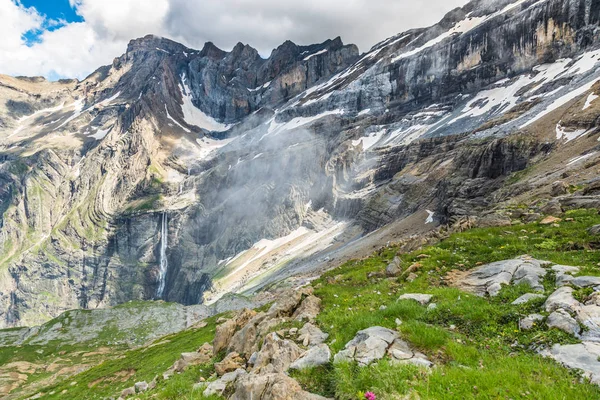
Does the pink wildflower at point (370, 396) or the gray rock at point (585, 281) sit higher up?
the pink wildflower at point (370, 396)

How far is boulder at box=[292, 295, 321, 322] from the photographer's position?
15.5 m

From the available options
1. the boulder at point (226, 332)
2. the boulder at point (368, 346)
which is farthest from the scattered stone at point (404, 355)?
the boulder at point (226, 332)

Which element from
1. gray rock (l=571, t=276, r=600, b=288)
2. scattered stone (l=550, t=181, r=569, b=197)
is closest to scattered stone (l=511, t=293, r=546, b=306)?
gray rock (l=571, t=276, r=600, b=288)

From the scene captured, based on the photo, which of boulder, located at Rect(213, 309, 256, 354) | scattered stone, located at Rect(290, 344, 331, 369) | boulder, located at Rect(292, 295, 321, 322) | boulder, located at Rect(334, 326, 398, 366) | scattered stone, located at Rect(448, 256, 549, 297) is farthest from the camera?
boulder, located at Rect(213, 309, 256, 354)

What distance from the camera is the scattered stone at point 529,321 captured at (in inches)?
380

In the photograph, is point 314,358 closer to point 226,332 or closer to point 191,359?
point 226,332

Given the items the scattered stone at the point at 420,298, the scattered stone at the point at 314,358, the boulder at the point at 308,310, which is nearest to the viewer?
the scattered stone at the point at 314,358

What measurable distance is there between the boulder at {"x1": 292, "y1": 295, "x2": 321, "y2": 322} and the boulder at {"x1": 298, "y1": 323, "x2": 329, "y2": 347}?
931 millimetres

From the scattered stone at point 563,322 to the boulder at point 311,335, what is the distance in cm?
693

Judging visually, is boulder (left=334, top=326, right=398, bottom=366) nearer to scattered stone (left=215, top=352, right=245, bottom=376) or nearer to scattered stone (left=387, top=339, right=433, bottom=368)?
scattered stone (left=387, top=339, right=433, bottom=368)

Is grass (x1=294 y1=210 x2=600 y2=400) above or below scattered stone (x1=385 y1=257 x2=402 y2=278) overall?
above

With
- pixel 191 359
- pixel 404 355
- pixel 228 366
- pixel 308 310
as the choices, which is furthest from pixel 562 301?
pixel 191 359

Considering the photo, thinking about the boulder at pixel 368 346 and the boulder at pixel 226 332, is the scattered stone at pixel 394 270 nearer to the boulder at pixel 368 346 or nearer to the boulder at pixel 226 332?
the boulder at pixel 226 332

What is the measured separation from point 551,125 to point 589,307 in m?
104
